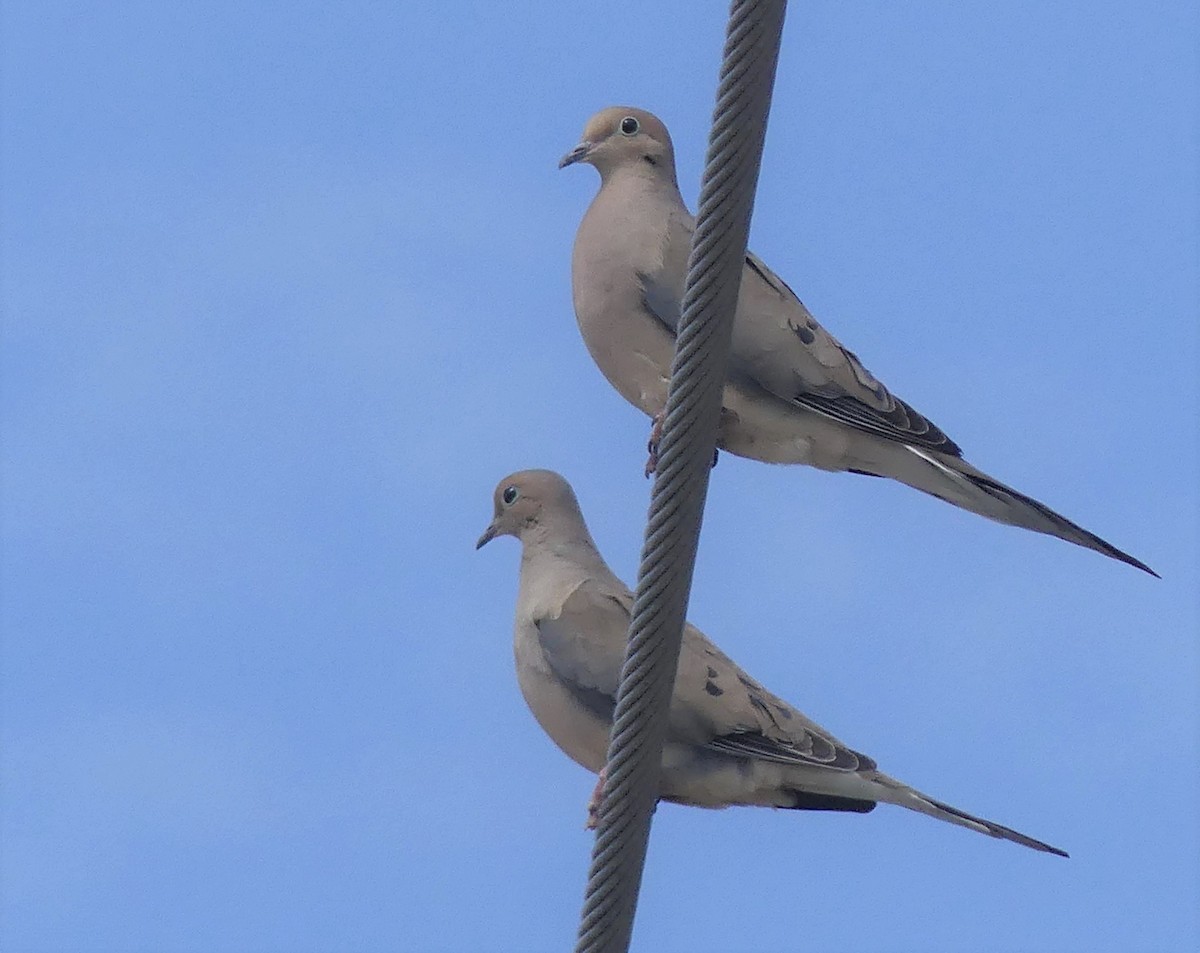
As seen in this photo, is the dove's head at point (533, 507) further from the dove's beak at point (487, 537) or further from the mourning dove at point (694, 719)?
the mourning dove at point (694, 719)

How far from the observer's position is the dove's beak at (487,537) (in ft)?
20.9

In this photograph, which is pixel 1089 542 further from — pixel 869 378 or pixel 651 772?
pixel 651 772

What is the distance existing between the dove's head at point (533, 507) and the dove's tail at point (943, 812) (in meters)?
1.31

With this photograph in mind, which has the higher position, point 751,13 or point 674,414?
point 751,13

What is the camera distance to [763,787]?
5.39 meters

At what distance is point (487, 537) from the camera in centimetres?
639

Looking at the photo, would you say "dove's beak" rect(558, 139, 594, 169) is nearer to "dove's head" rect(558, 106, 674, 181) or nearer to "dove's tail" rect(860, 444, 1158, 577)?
"dove's head" rect(558, 106, 674, 181)

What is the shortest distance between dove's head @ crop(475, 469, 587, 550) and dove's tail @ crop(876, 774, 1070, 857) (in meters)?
1.31

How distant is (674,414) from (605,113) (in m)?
2.93

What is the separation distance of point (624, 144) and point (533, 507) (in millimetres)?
1054

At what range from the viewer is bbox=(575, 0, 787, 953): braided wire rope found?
3.61 metres

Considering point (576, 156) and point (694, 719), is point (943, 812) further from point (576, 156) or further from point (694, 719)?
point (576, 156)

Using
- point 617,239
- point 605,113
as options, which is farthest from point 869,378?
point 605,113

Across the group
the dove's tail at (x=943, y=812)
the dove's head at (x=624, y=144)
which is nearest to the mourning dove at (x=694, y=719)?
the dove's tail at (x=943, y=812)
